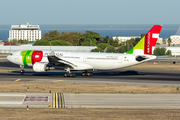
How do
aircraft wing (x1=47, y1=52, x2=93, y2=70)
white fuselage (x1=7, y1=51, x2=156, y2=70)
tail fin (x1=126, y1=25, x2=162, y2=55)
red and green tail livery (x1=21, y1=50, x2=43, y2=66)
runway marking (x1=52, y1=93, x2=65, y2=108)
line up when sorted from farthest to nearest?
red and green tail livery (x1=21, y1=50, x2=43, y2=66) < aircraft wing (x1=47, y1=52, x2=93, y2=70) < tail fin (x1=126, y1=25, x2=162, y2=55) < white fuselage (x1=7, y1=51, x2=156, y2=70) < runway marking (x1=52, y1=93, x2=65, y2=108)

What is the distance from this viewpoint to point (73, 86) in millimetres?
34531

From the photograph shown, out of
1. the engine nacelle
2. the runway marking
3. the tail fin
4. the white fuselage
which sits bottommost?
the runway marking

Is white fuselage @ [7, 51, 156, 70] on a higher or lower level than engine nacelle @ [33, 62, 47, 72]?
higher

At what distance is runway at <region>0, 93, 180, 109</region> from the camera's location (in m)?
23.9

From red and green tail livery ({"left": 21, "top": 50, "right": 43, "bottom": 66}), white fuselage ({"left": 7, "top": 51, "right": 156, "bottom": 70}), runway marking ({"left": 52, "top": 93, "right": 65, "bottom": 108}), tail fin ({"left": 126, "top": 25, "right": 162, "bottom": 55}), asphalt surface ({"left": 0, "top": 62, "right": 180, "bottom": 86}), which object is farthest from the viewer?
red and green tail livery ({"left": 21, "top": 50, "right": 43, "bottom": 66})

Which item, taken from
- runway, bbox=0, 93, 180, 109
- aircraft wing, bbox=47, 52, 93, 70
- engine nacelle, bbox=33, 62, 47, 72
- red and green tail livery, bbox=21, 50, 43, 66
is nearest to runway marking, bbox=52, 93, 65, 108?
runway, bbox=0, 93, 180, 109

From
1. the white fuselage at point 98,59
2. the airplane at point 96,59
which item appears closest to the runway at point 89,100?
the white fuselage at point 98,59

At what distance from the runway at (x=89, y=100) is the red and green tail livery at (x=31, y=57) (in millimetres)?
17894

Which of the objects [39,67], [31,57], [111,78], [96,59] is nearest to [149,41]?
[111,78]

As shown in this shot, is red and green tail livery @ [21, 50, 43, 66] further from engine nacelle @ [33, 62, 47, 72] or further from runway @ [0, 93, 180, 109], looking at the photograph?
runway @ [0, 93, 180, 109]

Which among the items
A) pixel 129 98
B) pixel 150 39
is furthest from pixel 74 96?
pixel 150 39

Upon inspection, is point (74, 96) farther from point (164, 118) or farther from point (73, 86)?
point (164, 118)

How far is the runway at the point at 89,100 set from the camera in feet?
78.3

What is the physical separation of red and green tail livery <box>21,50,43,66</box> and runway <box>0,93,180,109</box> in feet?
58.7
